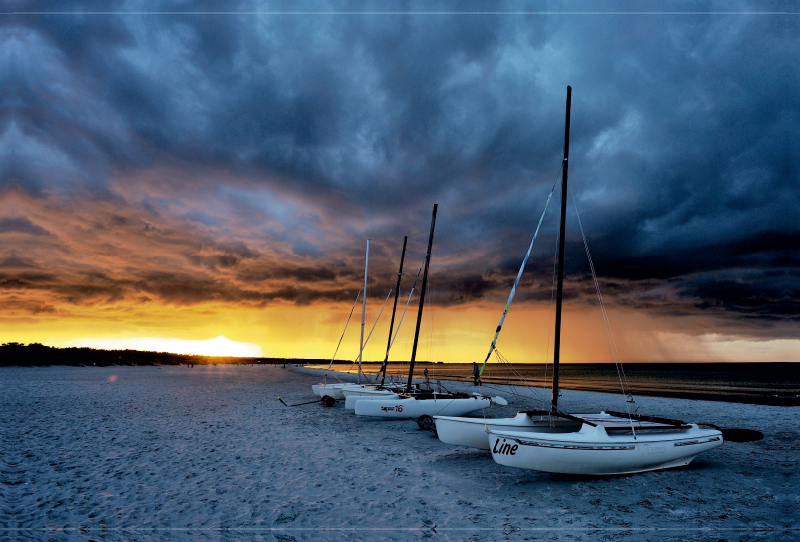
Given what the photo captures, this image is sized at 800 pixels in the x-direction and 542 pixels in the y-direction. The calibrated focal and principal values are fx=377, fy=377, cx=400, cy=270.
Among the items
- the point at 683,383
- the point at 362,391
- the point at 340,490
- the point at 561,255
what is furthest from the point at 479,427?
the point at 683,383

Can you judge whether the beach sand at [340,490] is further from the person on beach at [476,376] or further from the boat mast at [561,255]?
the person on beach at [476,376]

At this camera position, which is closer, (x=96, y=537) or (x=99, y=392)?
(x=96, y=537)

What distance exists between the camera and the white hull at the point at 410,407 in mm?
19609

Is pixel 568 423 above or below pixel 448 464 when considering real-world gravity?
above

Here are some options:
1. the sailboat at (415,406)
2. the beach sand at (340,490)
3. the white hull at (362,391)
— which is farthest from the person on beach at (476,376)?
the beach sand at (340,490)

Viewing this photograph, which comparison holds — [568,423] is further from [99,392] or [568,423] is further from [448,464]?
[99,392]

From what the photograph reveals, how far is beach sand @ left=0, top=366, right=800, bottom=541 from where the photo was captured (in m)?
7.46

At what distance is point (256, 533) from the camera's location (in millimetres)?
7227

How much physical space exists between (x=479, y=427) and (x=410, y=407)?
8.00 meters

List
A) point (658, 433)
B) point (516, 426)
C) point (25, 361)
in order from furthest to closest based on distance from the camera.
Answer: point (25, 361) < point (516, 426) < point (658, 433)

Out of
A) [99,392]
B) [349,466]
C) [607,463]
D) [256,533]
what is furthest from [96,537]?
[99,392]

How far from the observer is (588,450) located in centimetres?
1010

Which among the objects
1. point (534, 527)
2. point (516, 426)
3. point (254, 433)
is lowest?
point (254, 433)

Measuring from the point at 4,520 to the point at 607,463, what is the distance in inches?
535
